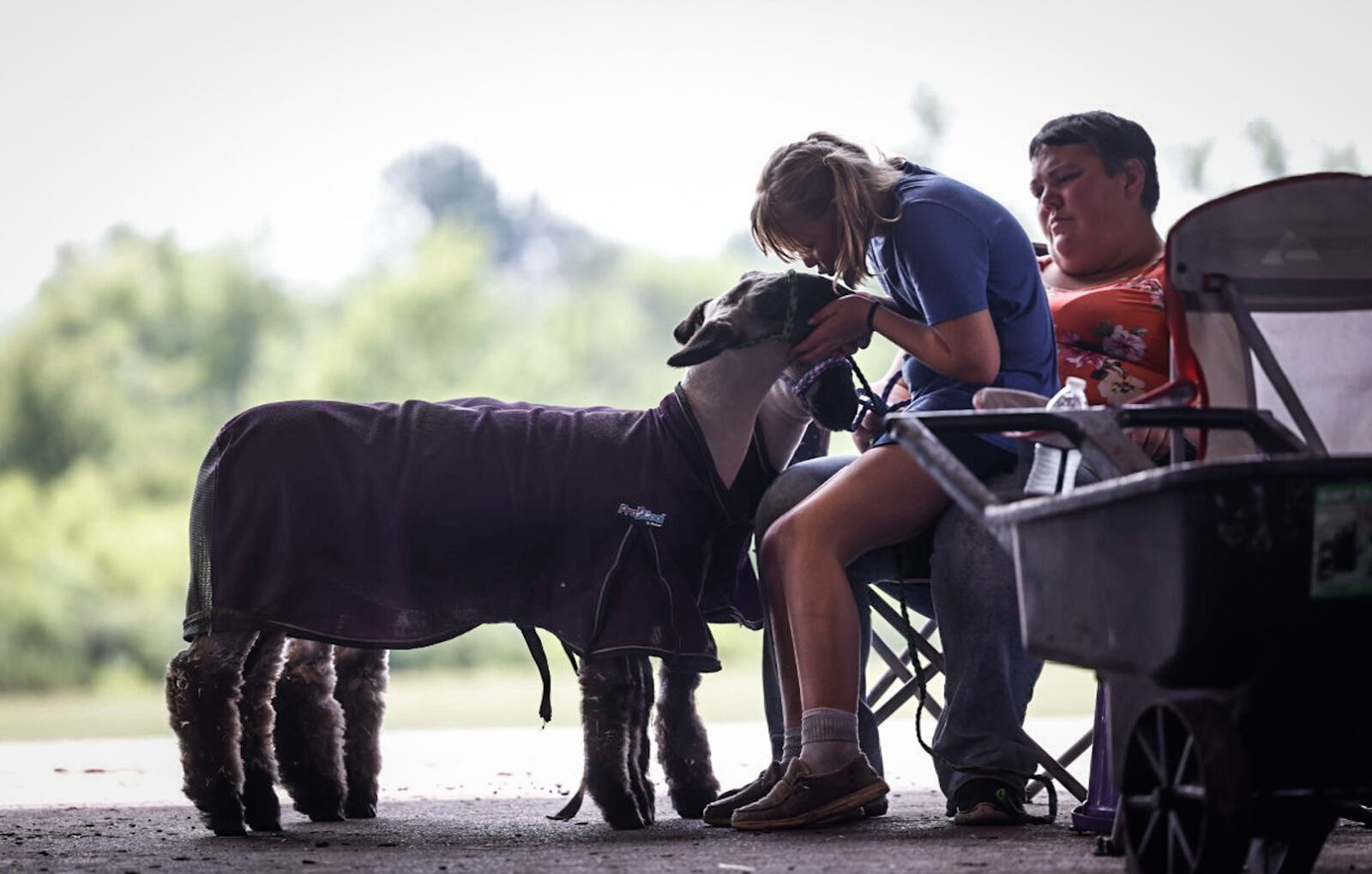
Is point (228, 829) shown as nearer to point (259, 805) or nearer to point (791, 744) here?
point (259, 805)

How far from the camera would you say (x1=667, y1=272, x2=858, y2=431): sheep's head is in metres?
3.26

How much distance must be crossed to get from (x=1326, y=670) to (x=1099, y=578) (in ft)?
0.85

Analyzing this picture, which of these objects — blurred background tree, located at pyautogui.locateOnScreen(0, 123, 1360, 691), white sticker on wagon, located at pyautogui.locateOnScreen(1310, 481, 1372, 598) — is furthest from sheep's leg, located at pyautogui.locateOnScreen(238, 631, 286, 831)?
blurred background tree, located at pyautogui.locateOnScreen(0, 123, 1360, 691)

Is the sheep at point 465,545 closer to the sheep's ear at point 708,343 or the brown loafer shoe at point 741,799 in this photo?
the sheep's ear at point 708,343

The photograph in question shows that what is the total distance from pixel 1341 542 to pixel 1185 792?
1.08 feet

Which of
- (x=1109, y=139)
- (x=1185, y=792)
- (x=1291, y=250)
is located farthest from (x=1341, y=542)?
(x=1109, y=139)

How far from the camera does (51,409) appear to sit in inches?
498

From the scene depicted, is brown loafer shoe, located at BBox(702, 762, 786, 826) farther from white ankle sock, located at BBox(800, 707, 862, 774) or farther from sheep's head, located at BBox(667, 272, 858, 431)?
sheep's head, located at BBox(667, 272, 858, 431)

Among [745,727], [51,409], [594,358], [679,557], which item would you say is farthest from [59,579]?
[679,557]

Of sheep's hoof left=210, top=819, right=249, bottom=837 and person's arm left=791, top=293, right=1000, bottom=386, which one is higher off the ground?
person's arm left=791, top=293, right=1000, bottom=386

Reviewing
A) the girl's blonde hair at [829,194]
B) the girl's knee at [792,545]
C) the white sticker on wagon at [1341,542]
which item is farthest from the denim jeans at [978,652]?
the white sticker on wagon at [1341,542]

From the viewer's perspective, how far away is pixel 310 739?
11.3ft

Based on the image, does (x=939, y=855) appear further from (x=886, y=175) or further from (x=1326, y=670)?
(x=886, y=175)

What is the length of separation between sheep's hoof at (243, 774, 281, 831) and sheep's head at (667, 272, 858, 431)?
118 cm
